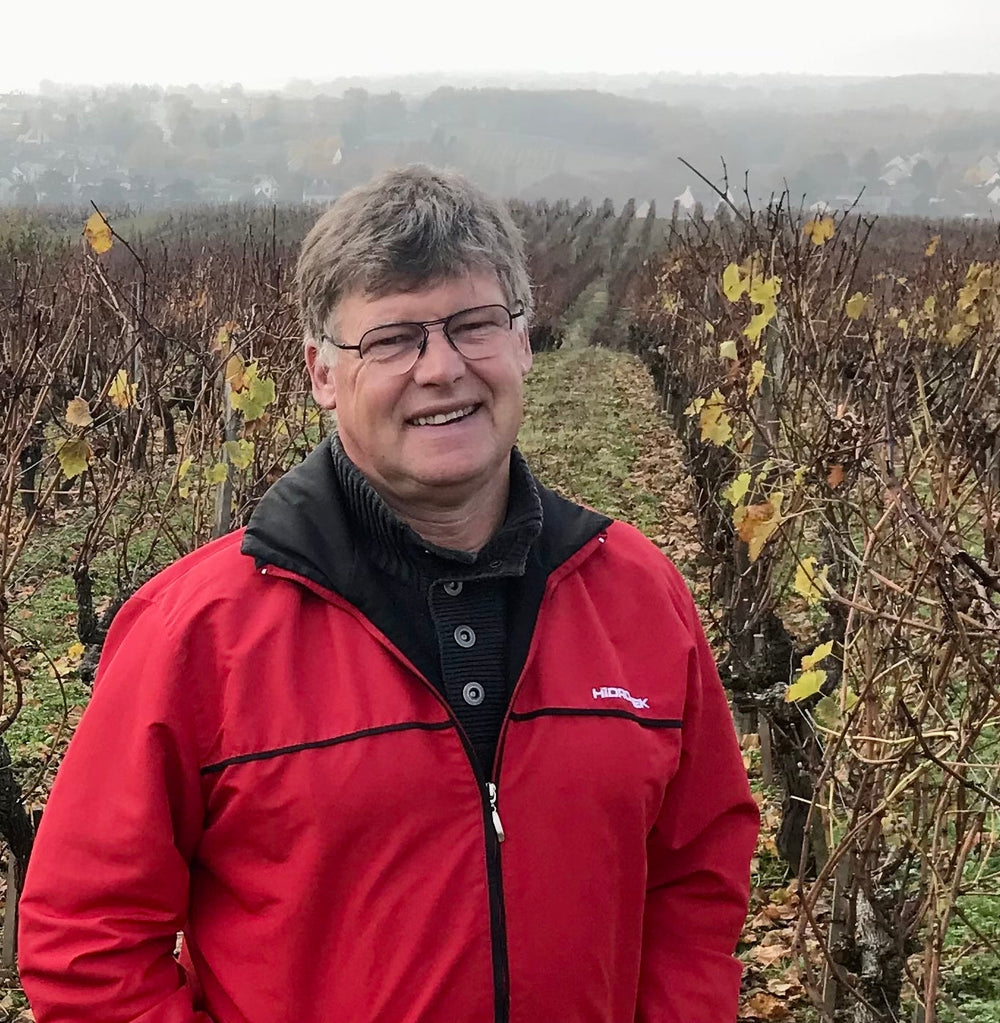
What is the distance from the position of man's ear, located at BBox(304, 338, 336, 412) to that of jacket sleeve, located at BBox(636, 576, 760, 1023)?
0.71 meters

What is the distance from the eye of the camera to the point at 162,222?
5028 cm

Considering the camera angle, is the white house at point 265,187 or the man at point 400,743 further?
the white house at point 265,187

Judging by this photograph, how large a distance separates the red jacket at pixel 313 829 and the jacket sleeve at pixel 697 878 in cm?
14

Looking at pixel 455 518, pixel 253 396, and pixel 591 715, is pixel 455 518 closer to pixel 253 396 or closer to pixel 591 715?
pixel 591 715

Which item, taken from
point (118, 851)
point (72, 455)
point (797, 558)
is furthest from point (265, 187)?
point (118, 851)

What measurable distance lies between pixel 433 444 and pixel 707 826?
78 centimetres

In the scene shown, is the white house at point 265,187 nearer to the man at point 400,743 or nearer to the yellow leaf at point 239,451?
the yellow leaf at point 239,451

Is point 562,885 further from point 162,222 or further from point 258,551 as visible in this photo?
point 162,222

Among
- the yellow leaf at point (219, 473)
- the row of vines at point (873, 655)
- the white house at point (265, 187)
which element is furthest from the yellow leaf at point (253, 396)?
the white house at point (265, 187)

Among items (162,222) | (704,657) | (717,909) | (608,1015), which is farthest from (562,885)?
(162,222)

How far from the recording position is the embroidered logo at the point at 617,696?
56.4 inches

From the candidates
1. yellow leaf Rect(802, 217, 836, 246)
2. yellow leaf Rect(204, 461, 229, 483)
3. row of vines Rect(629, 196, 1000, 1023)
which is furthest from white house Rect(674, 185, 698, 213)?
yellow leaf Rect(204, 461, 229, 483)

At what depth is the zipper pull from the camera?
1309mm

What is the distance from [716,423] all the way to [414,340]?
3.63m
